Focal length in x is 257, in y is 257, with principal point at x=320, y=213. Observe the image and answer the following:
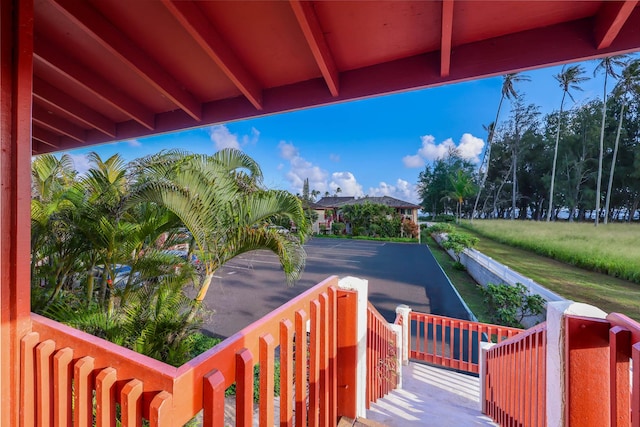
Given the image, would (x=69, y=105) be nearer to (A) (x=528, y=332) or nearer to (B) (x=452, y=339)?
(A) (x=528, y=332)

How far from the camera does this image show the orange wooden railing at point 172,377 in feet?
→ 2.22

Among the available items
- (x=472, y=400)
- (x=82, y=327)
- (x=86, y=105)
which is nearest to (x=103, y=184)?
(x=86, y=105)

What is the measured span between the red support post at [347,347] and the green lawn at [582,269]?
20.6 feet

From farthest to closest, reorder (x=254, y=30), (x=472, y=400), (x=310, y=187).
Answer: (x=310, y=187) → (x=472, y=400) → (x=254, y=30)

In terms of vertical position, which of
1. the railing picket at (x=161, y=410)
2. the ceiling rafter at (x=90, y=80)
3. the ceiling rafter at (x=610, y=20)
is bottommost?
the railing picket at (x=161, y=410)

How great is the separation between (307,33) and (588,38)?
1537 mm

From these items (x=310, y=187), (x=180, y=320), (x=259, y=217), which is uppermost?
(x=310, y=187)

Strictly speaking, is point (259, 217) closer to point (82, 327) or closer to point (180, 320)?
point (180, 320)

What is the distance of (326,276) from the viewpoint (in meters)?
9.42

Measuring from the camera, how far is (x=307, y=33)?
4.66ft

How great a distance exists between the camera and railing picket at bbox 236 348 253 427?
2.63 feet

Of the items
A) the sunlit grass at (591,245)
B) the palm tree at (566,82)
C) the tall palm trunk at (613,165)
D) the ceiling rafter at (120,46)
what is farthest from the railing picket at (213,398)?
the palm tree at (566,82)

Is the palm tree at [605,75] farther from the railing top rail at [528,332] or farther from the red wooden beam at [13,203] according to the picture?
the red wooden beam at [13,203]

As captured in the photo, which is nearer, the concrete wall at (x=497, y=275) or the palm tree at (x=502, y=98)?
the concrete wall at (x=497, y=275)
